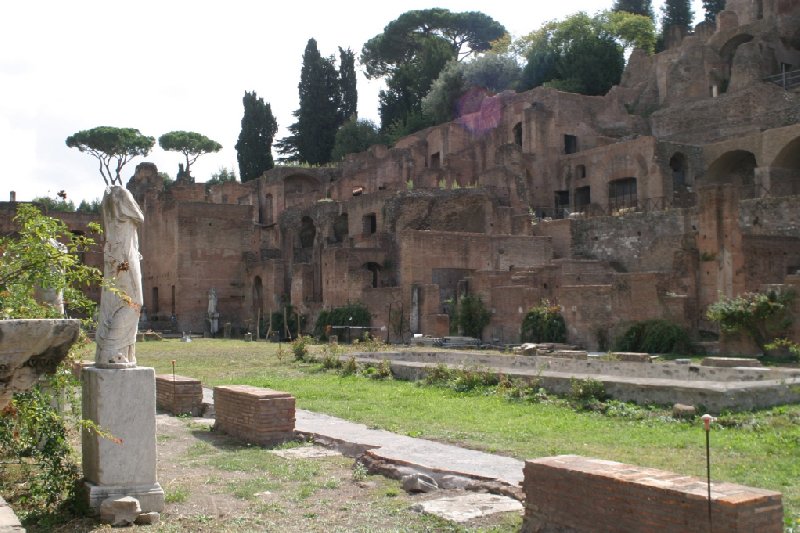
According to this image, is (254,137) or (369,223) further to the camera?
(254,137)

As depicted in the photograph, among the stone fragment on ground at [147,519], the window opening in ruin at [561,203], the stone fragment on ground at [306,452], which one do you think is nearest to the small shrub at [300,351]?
the stone fragment on ground at [306,452]

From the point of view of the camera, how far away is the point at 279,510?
21.5 ft

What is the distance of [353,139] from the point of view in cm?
6178

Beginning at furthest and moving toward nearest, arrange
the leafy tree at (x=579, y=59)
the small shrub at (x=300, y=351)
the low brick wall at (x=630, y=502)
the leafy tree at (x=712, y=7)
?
the leafy tree at (x=712, y=7)
the leafy tree at (x=579, y=59)
the small shrub at (x=300, y=351)
the low brick wall at (x=630, y=502)

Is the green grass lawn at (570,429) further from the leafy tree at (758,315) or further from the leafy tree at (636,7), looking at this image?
the leafy tree at (636,7)

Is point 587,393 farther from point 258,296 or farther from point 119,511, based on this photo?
point 258,296

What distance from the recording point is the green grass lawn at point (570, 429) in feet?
24.9

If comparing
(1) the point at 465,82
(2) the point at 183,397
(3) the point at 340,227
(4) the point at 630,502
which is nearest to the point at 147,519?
(4) the point at 630,502

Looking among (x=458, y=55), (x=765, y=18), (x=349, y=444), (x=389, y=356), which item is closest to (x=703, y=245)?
(x=389, y=356)

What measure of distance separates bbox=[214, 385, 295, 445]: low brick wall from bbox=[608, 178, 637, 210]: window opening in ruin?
3313 centimetres

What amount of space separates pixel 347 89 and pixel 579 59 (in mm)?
19522

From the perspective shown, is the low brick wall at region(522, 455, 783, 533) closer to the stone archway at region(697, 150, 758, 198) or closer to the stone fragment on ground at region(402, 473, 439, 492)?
the stone fragment on ground at region(402, 473, 439, 492)

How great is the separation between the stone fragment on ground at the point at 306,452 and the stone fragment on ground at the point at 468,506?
2453 millimetres

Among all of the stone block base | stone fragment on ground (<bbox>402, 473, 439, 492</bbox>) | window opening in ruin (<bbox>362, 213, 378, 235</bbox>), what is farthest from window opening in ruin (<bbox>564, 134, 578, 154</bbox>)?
the stone block base
